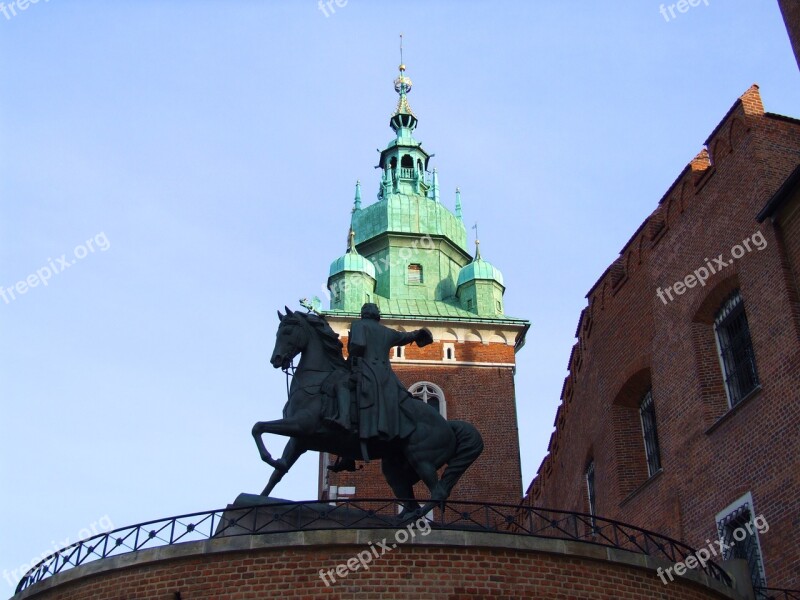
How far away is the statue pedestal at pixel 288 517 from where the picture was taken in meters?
14.2

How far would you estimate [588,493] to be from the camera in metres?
26.3

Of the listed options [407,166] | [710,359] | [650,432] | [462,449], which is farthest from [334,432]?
[407,166]

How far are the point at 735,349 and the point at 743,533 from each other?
3.62m

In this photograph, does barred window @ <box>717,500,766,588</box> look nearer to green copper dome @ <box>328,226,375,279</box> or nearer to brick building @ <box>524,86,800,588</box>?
brick building @ <box>524,86,800,588</box>

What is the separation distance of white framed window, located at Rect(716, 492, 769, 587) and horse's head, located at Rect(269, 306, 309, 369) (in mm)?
8051

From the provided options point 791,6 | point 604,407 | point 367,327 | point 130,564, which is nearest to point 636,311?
point 604,407

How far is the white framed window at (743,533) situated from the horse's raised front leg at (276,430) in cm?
794

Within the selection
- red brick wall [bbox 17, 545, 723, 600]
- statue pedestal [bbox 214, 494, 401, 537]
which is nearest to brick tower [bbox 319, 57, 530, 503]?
statue pedestal [bbox 214, 494, 401, 537]

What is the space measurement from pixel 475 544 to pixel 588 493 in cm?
1338

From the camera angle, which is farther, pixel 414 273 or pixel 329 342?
pixel 414 273

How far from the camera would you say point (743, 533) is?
18.5m

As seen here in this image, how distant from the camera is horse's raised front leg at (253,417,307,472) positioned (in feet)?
50.3

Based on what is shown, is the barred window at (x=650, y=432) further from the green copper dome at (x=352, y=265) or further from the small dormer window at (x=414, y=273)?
the small dormer window at (x=414, y=273)

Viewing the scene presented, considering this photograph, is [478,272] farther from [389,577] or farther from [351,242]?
[389,577]
